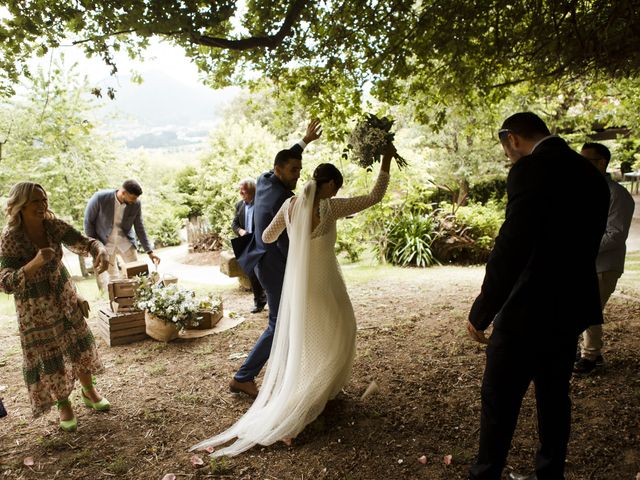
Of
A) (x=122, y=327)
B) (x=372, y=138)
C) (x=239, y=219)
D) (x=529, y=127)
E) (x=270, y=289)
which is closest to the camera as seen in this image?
(x=529, y=127)

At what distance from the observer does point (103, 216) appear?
6.54 m

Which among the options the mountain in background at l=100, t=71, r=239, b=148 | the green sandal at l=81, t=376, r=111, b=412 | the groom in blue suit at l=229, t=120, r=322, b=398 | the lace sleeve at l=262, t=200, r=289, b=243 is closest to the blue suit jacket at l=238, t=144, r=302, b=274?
the groom in blue suit at l=229, t=120, r=322, b=398

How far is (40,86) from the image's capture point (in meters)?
10.5

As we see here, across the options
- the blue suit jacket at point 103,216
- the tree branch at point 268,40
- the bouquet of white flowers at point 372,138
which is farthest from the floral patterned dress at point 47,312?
the blue suit jacket at point 103,216

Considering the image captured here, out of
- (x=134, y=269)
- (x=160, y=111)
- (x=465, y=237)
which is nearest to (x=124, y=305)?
(x=134, y=269)

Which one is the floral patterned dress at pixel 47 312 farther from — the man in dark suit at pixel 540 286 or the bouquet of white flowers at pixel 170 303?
the man in dark suit at pixel 540 286

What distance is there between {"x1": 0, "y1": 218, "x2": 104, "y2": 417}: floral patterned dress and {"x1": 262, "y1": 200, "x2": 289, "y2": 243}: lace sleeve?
1436 mm

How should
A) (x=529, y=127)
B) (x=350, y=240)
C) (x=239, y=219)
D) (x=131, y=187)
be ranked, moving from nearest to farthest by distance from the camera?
(x=529, y=127) → (x=131, y=187) → (x=239, y=219) → (x=350, y=240)

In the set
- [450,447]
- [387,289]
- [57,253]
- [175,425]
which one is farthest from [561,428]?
[387,289]

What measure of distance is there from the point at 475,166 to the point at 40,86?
12.8 m

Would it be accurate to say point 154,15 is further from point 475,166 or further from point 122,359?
point 475,166

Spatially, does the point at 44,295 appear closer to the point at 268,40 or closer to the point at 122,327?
the point at 122,327

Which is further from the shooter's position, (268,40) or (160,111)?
(160,111)

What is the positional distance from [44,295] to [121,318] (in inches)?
89.5
